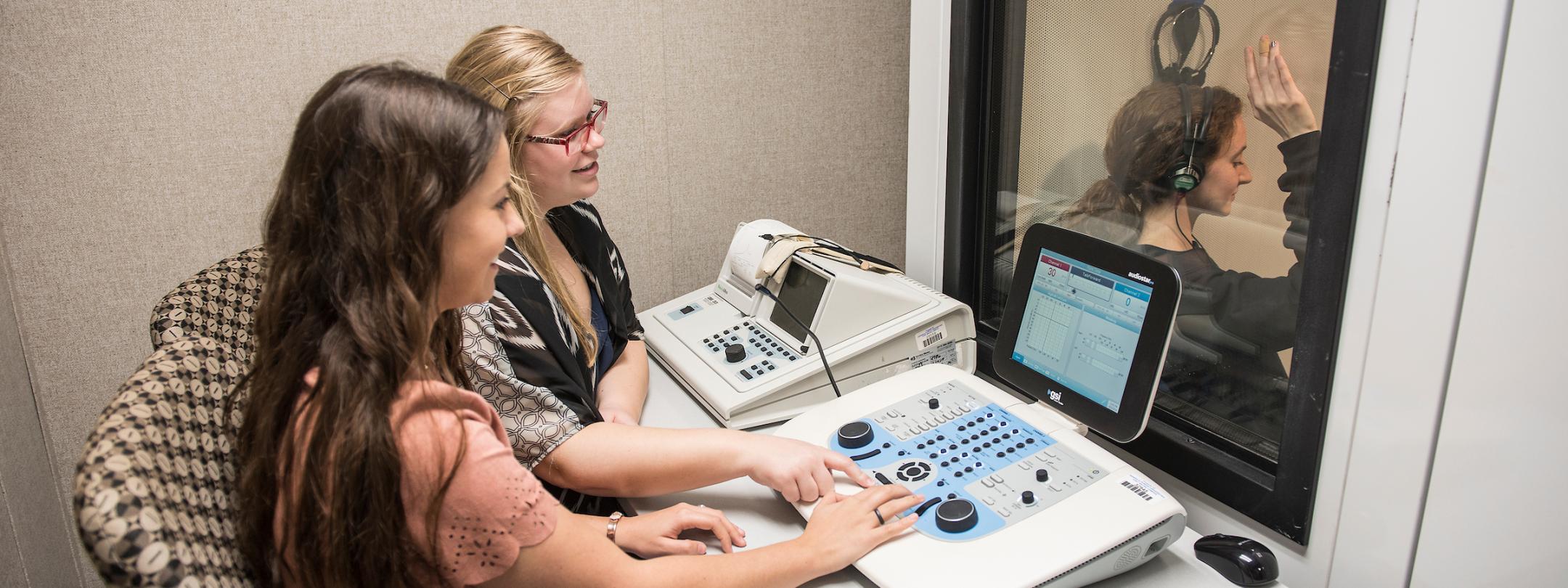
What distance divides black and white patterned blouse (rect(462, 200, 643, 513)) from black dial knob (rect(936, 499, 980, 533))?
0.48 metres

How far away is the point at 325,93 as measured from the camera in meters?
0.81

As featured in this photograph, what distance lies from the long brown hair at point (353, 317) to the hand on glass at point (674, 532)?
1.05ft

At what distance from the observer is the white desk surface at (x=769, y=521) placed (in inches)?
41.0

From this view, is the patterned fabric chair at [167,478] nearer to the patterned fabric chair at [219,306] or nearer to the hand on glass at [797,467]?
the patterned fabric chair at [219,306]

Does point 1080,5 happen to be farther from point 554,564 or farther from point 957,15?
point 554,564

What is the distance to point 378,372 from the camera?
30.9 inches

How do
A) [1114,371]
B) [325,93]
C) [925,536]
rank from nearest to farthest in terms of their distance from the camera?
[325,93] < [925,536] < [1114,371]

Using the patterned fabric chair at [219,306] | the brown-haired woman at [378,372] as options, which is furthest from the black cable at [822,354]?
the patterned fabric chair at [219,306]

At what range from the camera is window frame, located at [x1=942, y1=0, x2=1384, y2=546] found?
0.95 metres

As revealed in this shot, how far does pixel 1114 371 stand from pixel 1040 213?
0.45 meters

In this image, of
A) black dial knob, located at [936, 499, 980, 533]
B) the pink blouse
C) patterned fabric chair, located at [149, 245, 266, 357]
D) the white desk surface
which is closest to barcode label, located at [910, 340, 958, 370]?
the white desk surface

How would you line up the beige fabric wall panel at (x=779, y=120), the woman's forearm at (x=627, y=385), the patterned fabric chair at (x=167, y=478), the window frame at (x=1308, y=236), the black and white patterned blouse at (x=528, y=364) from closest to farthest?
the patterned fabric chair at (x=167, y=478) → the window frame at (x=1308, y=236) → the black and white patterned blouse at (x=528, y=364) → the woman's forearm at (x=627, y=385) → the beige fabric wall panel at (x=779, y=120)

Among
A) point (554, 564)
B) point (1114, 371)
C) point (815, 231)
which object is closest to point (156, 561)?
point (554, 564)

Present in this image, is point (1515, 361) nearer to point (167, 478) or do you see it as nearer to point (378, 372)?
point (378, 372)
